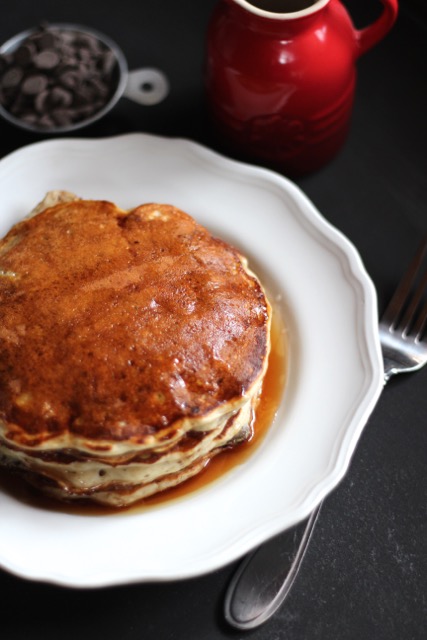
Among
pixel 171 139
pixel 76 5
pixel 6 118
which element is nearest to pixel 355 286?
pixel 171 139

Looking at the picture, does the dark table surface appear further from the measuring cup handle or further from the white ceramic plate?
the white ceramic plate

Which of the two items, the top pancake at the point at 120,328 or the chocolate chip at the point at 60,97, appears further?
the chocolate chip at the point at 60,97

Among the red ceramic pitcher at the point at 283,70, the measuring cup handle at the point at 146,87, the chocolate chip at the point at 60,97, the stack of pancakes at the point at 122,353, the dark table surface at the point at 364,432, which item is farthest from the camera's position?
the measuring cup handle at the point at 146,87

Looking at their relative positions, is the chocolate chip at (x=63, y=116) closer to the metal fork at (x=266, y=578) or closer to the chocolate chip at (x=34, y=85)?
the chocolate chip at (x=34, y=85)

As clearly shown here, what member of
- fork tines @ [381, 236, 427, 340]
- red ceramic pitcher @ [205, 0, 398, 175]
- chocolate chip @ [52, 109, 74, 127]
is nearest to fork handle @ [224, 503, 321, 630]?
fork tines @ [381, 236, 427, 340]

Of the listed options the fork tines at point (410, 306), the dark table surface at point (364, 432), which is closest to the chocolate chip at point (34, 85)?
the dark table surface at point (364, 432)

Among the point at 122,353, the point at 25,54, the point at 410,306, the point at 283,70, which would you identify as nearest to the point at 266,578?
the point at 122,353

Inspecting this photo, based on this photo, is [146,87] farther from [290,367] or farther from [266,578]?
[266,578]
